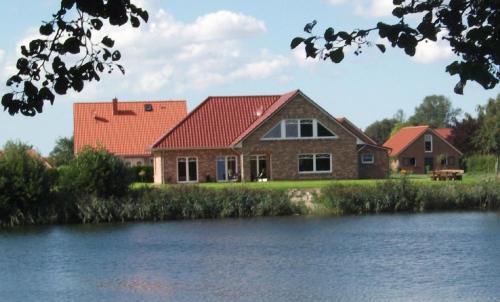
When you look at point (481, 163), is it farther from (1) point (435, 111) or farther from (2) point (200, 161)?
(1) point (435, 111)

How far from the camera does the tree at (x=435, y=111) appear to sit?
14162 cm

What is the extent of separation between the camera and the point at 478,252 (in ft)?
67.5

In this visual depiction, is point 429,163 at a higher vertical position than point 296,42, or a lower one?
higher

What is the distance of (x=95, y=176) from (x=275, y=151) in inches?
506

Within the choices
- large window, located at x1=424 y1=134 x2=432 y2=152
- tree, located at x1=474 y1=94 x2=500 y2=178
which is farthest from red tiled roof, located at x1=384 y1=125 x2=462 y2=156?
tree, located at x1=474 y1=94 x2=500 y2=178

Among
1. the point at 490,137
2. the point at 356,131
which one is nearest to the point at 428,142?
the point at 490,137

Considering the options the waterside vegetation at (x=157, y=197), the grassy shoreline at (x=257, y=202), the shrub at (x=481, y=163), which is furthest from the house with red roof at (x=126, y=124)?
the shrub at (x=481, y=163)

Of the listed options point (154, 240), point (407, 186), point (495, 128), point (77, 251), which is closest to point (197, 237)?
point (154, 240)

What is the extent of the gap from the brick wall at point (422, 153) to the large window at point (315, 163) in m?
23.4

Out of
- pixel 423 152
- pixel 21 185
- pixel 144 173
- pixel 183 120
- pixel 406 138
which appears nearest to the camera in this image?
pixel 21 185

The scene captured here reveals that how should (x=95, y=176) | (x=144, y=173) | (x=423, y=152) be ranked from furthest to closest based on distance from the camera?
(x=423, y=152), (x=144, y=173), (x=95, y=176)

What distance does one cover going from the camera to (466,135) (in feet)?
221

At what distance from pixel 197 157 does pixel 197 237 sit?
18248 millimetres

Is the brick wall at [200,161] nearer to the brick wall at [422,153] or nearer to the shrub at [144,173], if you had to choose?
the shrub at [144,173]
